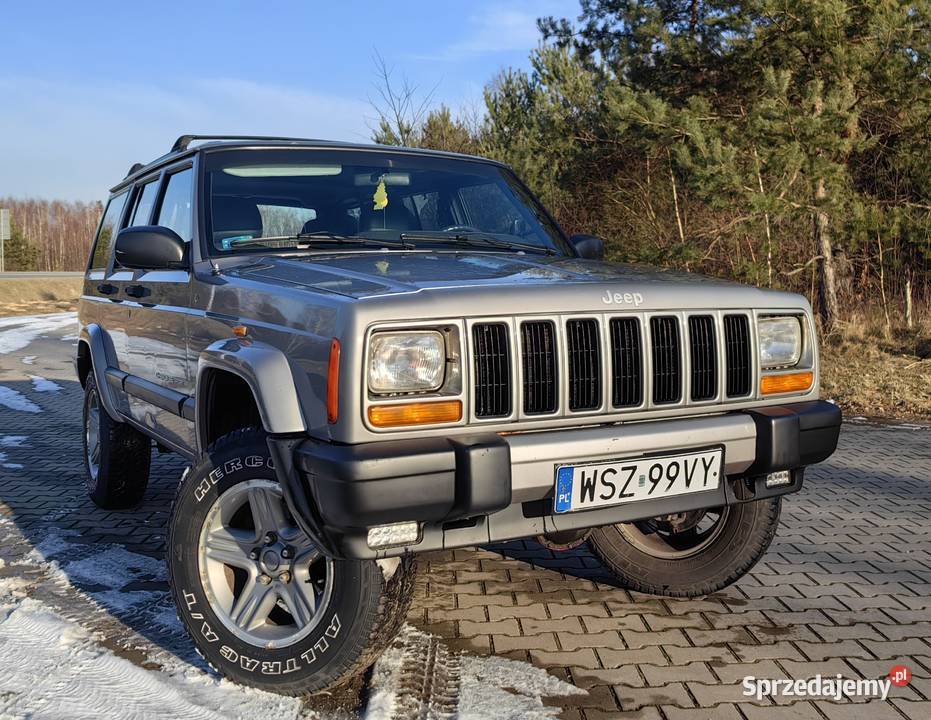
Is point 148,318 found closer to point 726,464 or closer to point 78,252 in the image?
point 726,464

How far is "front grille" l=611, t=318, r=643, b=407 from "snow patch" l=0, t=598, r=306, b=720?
145cm

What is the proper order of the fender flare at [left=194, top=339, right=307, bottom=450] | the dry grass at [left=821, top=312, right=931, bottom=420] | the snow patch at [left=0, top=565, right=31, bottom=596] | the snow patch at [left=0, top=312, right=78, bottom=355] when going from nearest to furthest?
the fender flare at [left=194, top=339, right=307, bottom=450] < the snow patch at [left=0, top=565, right=31, bottom=596] < the dry grass at [left=821, top=312, right=931, bottom=420] < the snow patch at [left=0, top=312, right=78, bottom=355]

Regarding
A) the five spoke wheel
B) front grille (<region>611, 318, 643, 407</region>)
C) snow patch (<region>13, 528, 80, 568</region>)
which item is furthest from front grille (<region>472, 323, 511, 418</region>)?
snow patch (<region>13, 528, 80, 568</region>)

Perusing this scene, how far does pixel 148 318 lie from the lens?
4.22 metres

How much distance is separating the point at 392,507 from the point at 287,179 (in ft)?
6.62

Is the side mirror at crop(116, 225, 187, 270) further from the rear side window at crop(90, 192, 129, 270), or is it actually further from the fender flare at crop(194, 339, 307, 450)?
the rear side window at crop(90, 192, 129, 270)

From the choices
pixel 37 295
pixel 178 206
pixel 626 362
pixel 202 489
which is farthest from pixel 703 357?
pixel 37 295

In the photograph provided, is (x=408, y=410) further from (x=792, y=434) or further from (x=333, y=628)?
(x=792, y=434)

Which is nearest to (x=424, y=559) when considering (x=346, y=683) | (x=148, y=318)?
(x=346, y=683)

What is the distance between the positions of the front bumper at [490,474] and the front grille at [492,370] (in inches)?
4.1

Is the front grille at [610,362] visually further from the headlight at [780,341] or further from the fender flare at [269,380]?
the fender flare at [269,380]

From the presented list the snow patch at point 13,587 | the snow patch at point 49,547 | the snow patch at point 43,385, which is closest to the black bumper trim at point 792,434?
the snow patch at point 13,587

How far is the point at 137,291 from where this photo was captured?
174 inches

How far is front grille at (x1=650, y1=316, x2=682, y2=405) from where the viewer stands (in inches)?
117
